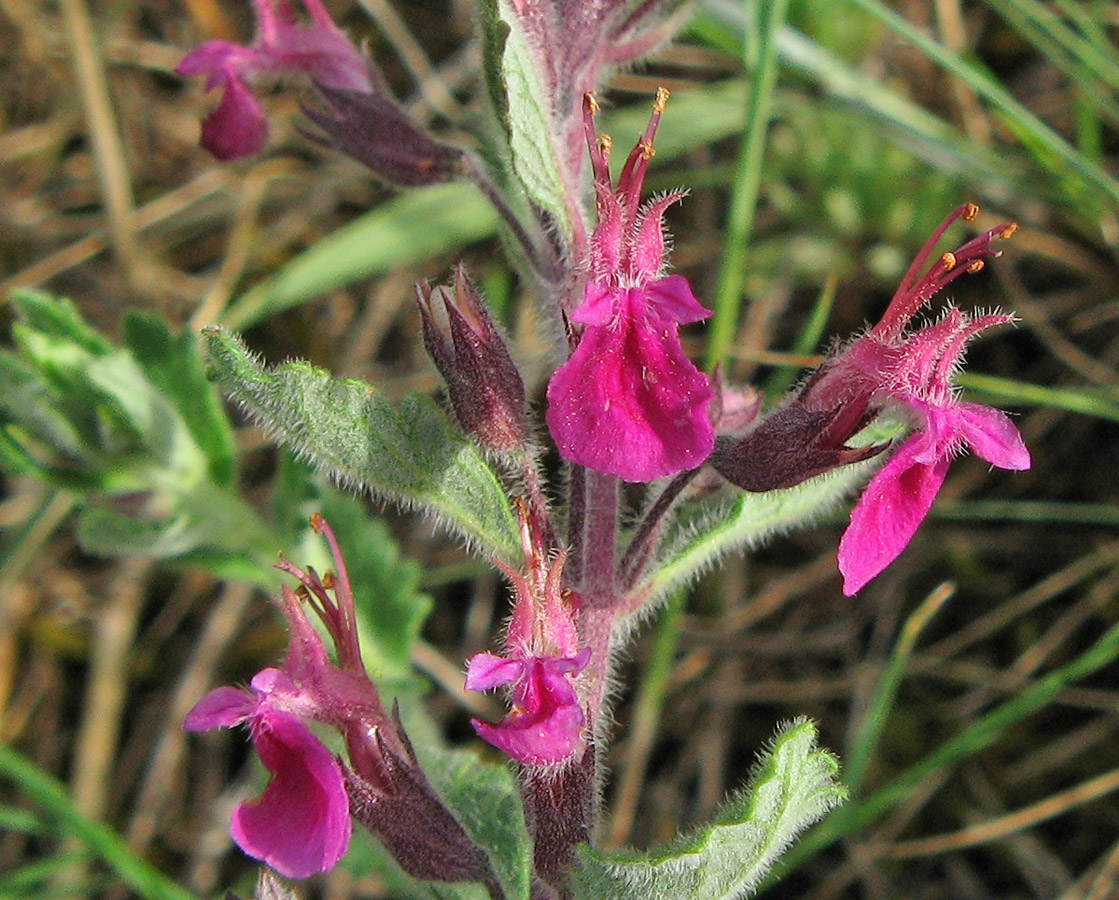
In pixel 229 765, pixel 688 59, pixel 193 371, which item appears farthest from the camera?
pixel 688 59

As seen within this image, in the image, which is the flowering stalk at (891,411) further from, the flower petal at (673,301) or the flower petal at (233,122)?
the flower petal at (233,122)

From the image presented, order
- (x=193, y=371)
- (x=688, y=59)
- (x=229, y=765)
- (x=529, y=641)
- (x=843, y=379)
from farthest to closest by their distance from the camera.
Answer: (x=688, y=59)
(x=229, y=765)
(x=193, y=371)
(x=843, y=379)
(x=529, y=641)

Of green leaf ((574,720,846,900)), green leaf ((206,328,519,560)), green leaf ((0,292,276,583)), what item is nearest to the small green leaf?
green leaf ((0,292,276,583))

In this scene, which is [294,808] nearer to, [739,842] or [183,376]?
[739,842]

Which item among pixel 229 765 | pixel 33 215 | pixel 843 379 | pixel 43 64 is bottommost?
pixel 229 765

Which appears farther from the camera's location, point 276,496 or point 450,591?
point 450,591

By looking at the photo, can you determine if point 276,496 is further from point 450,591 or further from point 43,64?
point 43,64

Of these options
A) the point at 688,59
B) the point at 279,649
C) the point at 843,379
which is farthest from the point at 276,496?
the point at 688,59
